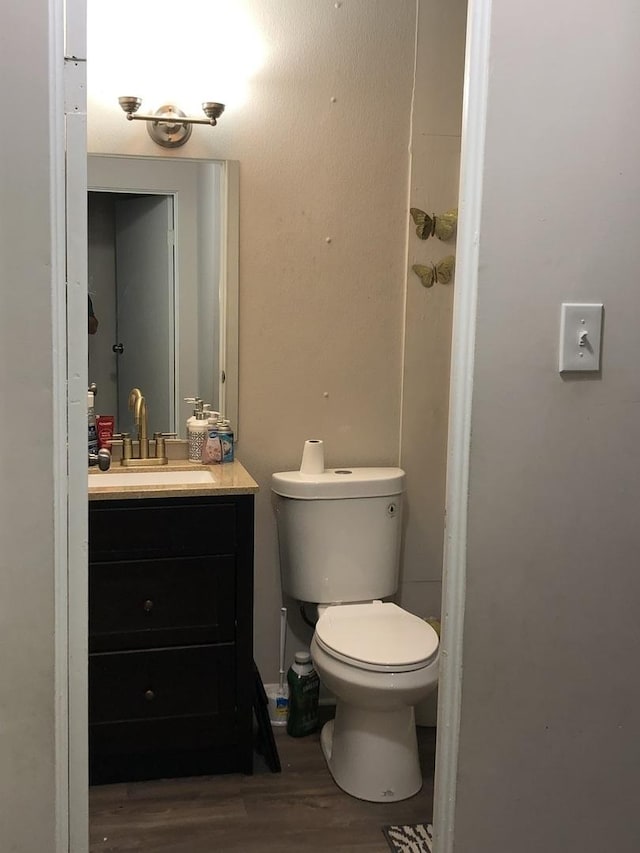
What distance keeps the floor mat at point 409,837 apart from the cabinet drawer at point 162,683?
0.53m

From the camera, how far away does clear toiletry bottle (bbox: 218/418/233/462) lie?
2.69 meters

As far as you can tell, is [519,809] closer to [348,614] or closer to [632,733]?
[632,733]

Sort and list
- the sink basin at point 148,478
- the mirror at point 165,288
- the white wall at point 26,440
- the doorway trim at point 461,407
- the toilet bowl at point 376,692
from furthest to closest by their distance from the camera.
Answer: the mirror at point 165,288
the sink basin at point 148,478
the toilet bowl at point 376,692
the doorway trim at point 461,407
the white wall at point 26,440

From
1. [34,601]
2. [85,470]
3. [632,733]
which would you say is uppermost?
[85,470]

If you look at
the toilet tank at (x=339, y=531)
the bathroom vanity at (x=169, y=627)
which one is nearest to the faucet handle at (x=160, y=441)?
the bathroom vanity at (x=169, y=627)

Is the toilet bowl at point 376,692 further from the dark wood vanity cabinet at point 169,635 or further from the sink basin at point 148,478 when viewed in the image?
the sink basin at point 148,478

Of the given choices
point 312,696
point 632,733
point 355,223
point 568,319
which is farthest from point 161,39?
point 632,733

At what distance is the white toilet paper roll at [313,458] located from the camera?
2.69m

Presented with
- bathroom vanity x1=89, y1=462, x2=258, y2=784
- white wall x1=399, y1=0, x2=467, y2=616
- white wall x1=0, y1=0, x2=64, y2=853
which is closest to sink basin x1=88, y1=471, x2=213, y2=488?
bathroom vanity x1=89, y1=462, x2=258, y2=784

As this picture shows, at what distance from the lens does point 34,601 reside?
1.29 m

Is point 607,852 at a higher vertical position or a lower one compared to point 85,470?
lower

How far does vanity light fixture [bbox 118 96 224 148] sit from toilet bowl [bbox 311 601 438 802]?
4.73 feet

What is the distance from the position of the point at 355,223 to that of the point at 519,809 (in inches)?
71.9

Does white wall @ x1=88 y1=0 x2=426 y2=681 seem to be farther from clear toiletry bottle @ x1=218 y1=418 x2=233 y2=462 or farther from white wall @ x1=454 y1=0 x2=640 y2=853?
white wall @ x1=454 y1=0 x2=640 y2=853
